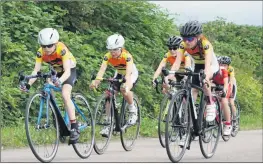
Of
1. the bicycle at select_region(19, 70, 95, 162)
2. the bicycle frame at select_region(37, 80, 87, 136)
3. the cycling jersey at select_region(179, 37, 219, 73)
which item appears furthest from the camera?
the cycling jersey at select_region(179, 37, 219, 73)

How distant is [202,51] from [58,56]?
235 centimetres

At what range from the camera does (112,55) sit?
36.3 ft

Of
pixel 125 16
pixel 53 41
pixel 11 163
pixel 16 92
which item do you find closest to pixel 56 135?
pixel 11 163

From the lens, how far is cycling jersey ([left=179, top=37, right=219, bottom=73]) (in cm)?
1004

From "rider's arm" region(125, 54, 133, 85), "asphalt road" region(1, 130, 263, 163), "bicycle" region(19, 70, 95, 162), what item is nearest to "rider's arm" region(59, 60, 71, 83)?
"bicycle" region(19, 70, 95, 162)

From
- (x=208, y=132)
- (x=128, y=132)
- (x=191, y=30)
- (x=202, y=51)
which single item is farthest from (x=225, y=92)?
(x=191, y=30)

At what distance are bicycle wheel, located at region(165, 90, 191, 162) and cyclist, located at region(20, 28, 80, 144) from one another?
1439 mm

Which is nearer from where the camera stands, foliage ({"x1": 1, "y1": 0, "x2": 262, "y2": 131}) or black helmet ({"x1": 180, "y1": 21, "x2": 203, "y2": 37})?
black helmet ({"x1": 180, "y1": 21, "x2": 203, "y2": 37})

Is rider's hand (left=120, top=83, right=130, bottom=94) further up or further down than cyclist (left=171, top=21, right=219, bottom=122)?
further down

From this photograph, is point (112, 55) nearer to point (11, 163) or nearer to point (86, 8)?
point (11, 163)

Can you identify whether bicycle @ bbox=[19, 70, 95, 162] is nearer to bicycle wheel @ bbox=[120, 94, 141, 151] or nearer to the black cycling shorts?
the black cycling shorts

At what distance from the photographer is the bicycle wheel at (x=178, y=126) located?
9.36 meters

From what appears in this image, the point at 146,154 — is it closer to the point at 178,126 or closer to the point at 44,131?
the point at 178,126

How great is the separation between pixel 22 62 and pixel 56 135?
17.6 ft
